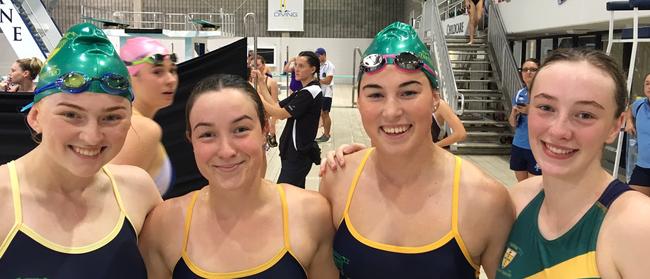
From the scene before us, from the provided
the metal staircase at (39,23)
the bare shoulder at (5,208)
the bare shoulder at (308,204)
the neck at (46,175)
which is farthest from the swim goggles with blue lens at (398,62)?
the metal staircase at (39,23)

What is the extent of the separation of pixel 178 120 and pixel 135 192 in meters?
2.82

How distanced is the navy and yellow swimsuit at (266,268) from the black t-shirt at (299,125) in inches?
145

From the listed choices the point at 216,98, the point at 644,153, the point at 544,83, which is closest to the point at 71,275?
the point at 216,98

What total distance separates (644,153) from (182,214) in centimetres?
519

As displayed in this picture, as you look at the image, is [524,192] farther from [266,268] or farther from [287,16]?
[287,16]

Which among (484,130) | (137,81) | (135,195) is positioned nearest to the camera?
(135,195)

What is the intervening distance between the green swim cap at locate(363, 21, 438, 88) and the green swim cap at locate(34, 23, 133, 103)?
0.99 m

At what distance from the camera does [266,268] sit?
203 centimetres

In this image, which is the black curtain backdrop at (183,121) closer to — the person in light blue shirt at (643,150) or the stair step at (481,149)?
the person in light blue shirt at (643,150)

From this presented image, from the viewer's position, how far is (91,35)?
202cm

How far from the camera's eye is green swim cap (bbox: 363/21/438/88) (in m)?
2.19

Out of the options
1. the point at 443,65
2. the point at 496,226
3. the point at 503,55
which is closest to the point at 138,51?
the point at 496,226

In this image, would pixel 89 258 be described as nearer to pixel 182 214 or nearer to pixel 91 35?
pixel 182 214

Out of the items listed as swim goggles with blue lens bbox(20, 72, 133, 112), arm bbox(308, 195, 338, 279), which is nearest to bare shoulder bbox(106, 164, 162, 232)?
swim goggles with blue lens bbox(20, 72, 133, 112)
